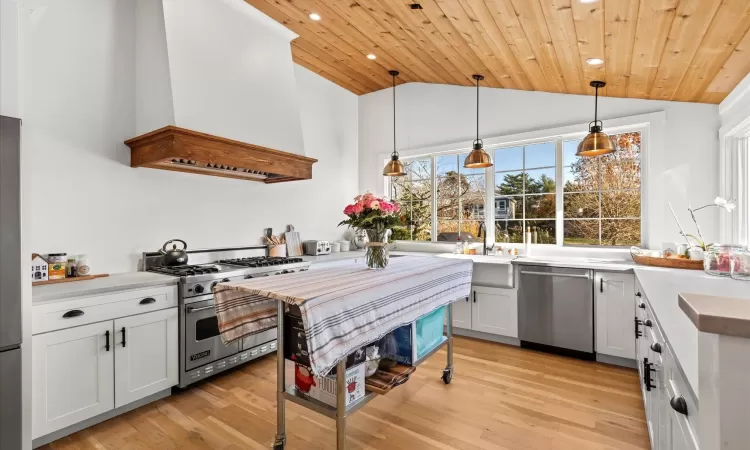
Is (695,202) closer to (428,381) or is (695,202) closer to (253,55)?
(428,381)

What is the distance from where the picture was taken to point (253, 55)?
355cm

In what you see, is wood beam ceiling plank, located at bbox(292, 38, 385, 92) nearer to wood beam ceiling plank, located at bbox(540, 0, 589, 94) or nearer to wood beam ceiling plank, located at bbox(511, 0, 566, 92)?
wood beam ceiling plank, located at bbox(511, 0, 566, 92)

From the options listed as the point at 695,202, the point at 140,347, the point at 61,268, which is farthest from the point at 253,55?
the point at 695,202

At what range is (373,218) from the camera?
8.38 feet

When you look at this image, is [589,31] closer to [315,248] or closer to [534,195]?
[534,195]

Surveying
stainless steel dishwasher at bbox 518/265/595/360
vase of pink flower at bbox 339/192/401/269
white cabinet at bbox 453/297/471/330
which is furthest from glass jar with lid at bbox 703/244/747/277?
vase of pink flower at bbox 339/192/401/269

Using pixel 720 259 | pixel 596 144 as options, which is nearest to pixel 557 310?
pixel 720 259

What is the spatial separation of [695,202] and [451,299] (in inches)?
101

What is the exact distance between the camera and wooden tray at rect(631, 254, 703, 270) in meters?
3.11

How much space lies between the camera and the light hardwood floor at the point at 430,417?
2232 millimetres

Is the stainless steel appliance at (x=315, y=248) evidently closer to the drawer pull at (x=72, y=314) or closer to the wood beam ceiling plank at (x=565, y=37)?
the drawer pull at (x=72, y=314)

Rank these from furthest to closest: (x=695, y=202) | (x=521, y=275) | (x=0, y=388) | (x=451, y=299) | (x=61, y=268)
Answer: (x=521, y=275)
(x=695, y=202)
(x=451, y=299)
(x=61, y=268)
(x=0, y=388)

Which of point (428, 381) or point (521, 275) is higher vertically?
point (521, 275)

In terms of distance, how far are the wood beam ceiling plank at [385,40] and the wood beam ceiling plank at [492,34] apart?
0.88 meters
